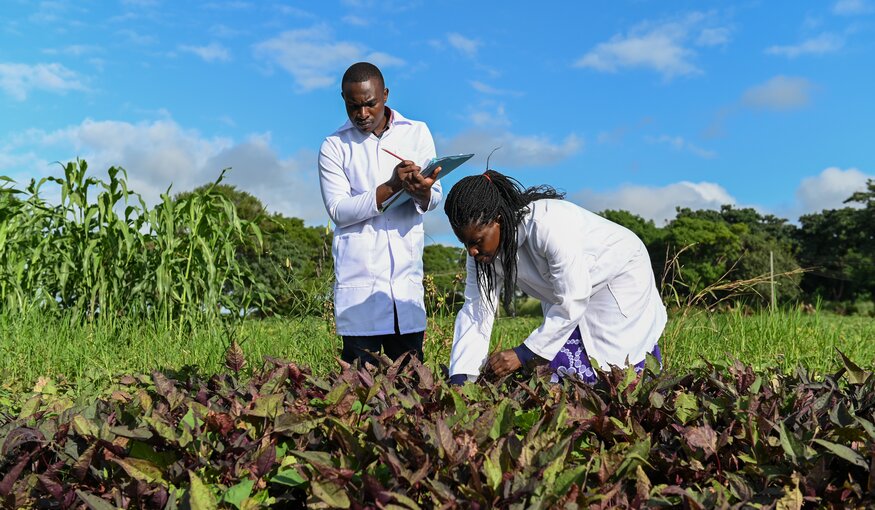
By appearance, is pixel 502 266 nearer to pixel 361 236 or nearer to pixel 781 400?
pixel 361 236

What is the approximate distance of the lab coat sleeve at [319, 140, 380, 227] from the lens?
3.44m

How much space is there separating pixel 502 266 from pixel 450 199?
15.9 inches

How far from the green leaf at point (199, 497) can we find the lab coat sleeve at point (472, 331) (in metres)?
1.36

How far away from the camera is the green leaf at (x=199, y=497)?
5.38 ft

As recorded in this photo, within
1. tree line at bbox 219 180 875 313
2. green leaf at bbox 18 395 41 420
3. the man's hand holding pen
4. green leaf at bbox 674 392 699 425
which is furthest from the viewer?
tree line at bbox 219 180 875 313

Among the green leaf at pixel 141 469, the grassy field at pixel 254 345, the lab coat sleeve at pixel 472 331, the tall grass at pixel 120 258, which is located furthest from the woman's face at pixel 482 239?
the tall grass at pixel 120 258

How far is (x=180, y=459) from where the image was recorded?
6.45ft

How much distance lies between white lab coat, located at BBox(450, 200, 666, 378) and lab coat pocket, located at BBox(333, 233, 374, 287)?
648 mm

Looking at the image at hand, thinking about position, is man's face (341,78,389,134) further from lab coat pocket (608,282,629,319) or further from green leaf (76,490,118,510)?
green leaf (76,490,118,510)

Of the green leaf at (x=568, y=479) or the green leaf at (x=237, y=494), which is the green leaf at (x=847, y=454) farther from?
the green leaf at (x=237, y=494)

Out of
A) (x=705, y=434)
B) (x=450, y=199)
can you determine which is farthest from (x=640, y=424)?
(x=450, y=199)

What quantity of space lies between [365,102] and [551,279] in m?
1.19

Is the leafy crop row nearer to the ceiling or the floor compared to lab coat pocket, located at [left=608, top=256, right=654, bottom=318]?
nearer to the floor

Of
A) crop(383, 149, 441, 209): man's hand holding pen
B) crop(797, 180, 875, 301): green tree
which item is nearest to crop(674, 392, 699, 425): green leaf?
crop(383, 149, 441, 209): man's hand holding pen
